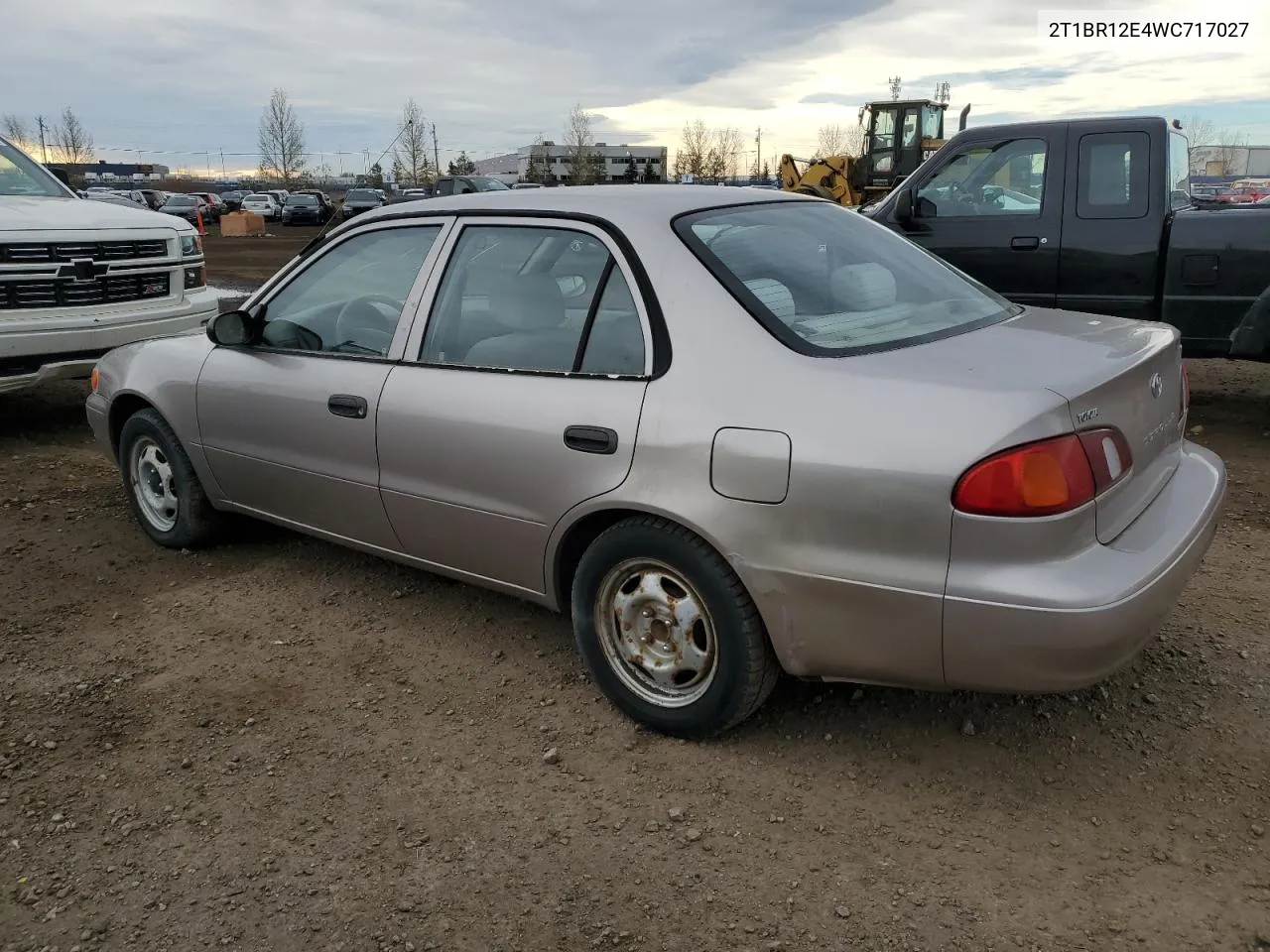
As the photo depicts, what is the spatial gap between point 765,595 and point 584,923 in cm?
93

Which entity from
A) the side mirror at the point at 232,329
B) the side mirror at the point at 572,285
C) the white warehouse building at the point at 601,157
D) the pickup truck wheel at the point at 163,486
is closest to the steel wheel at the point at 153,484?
the pickup truck wheel at the point at 163,486

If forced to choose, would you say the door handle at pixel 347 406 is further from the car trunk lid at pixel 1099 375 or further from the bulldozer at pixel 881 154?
the bulldozer at pixel 881 154

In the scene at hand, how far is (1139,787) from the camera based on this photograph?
9.52ft

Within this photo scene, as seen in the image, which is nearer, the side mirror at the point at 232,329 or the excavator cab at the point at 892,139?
the side mirror at the point at 232,329

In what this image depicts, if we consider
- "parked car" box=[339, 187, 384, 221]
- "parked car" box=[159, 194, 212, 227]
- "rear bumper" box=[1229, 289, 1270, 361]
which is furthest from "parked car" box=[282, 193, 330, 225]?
"rear bumper" box=[1229, 289, 1270, 361]

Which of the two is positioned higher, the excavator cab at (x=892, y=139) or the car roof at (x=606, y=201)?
the excavator cab at (x=892, y=139)

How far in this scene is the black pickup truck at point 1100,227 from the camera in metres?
6.53

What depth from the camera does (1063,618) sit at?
2.47 m

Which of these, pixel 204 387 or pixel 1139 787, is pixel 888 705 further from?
pixel 204 387

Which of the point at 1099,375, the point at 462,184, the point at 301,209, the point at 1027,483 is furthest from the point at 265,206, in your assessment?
the point at 1027,483

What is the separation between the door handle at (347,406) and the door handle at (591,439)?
3.20 ft

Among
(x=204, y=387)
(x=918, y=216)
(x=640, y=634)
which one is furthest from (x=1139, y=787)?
(x=918, y=216)

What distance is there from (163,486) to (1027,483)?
3.94 meters

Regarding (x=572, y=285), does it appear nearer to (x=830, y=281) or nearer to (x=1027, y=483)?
(x=830, y=281)
